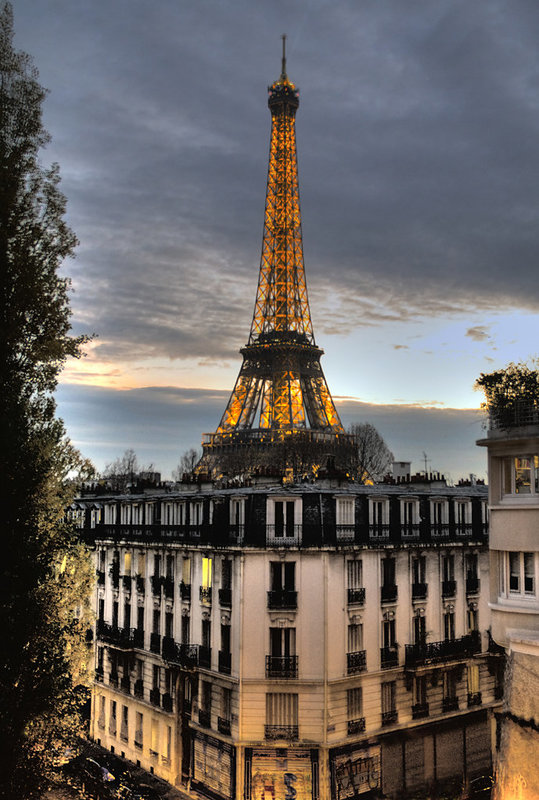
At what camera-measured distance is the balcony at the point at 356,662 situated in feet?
101

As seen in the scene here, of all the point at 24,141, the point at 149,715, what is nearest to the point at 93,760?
the point at 149,715

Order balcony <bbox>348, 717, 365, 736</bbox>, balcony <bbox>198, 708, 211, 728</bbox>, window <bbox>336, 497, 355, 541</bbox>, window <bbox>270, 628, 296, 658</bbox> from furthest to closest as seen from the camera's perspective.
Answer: balcony <bbox>198, 708, 211, 728</bbox>, window <bbox>336, 497, 355, 541</bbox>, balcony <bbox>348, 717, 365, 736</bbox>, window <bbox>270, 628, 296, 658</bbox>

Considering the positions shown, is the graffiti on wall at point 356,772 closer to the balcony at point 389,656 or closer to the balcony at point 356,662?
the balcony at point 356,662

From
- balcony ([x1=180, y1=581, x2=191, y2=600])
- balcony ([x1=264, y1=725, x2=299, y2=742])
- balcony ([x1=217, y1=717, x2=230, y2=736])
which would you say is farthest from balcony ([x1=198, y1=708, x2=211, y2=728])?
balcony ([x1=180, y1=581, x2=191, y2=600])

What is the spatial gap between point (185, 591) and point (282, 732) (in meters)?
7.69

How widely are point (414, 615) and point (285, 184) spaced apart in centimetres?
8800

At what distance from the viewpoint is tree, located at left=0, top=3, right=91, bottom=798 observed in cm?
1731

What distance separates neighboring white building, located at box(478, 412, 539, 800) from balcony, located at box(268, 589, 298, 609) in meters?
11.7

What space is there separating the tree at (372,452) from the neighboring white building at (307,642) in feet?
167

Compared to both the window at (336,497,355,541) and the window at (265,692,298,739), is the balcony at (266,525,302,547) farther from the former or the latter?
the window at (265,692,298,739)

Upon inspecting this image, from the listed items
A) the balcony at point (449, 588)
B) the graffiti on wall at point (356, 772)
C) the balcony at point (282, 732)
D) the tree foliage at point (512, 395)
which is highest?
the tree foliage at point (512, 395)

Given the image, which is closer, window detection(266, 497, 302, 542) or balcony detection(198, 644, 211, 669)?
window detection(266, 497, 302, 542)

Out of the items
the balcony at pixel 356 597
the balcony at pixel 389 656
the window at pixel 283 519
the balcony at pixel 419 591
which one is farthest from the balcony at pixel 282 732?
the balcony at pixel 419 591

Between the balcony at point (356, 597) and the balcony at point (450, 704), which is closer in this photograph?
the balcony at point (356, 597)
